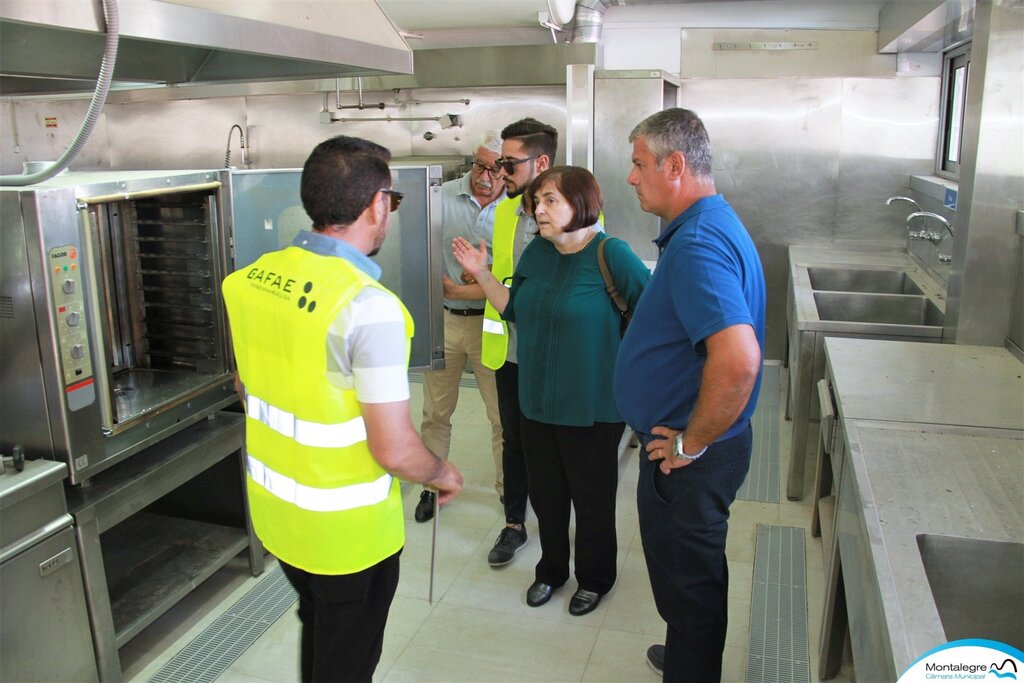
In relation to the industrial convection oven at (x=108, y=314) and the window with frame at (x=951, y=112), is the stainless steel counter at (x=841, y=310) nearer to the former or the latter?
the window with frame at (x=951, y=112)

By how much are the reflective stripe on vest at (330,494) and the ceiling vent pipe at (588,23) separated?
168 inches

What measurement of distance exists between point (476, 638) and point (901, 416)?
4.86 ft

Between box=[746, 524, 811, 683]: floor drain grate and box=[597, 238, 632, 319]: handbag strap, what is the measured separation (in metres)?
1.16

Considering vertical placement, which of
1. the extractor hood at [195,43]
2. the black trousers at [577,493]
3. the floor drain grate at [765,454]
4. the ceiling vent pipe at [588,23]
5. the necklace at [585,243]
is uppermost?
the ceiling vent pipe at [588,23]

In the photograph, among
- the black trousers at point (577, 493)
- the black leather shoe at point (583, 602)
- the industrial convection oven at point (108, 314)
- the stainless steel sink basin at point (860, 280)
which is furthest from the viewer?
the stainless steel sink basin at point (860, 280)

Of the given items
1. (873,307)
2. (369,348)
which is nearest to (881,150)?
(873,307)

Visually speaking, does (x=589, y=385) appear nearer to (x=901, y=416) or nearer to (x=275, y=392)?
(x=901, y=416)

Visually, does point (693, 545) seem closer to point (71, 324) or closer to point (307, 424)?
point (307, 424)

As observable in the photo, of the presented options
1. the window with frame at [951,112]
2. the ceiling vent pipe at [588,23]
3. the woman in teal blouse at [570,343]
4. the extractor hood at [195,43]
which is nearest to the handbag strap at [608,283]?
the woman in teal blouse at [570,343]

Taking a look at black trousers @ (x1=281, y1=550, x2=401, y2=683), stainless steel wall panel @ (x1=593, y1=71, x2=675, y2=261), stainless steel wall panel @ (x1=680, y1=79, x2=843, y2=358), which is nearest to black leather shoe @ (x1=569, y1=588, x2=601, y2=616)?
black trousers @ (x1=281, y1=550, x2=401, y2=683)

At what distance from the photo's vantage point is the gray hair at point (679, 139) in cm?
199

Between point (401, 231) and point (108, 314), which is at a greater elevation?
point (401, 231)

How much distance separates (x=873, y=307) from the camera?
4113 mm

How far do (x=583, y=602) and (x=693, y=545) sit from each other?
883 millimetres
